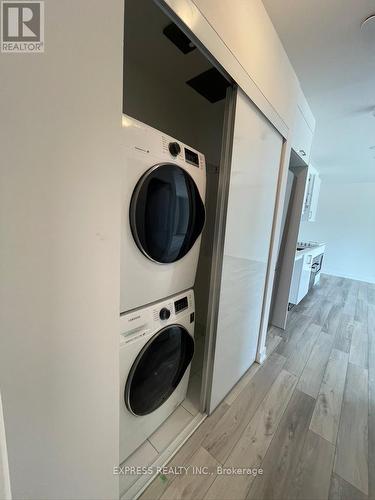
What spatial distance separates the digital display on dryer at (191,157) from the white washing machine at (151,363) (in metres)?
0.70

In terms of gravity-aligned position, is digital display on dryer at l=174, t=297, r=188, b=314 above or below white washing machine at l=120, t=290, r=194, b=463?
above

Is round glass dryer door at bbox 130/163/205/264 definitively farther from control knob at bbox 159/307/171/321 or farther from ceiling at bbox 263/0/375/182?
ceiling at bbox 263/0/375/182

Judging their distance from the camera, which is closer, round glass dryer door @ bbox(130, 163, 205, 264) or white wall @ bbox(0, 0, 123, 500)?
white wall @ bbox(0, 0, 123, 500)

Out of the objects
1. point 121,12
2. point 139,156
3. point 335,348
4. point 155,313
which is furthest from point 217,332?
point 335,348

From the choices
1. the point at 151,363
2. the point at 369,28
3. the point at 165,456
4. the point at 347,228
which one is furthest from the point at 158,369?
the point at 347,228

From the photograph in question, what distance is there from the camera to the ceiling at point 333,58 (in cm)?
99

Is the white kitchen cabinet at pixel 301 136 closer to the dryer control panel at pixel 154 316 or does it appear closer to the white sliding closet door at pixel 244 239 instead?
the white sliding closet door at pixel 244 239

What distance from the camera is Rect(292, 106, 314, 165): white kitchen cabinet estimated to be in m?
1.65

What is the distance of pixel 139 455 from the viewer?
42.7 inches

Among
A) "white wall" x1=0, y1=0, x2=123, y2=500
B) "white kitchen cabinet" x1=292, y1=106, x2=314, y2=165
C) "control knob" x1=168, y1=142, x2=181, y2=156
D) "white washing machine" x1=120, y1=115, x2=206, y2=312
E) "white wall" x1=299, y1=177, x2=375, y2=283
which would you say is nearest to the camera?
"white wall" x1=0, y1=0, x2=123, y2=500

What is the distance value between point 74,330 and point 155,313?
1.62 feet

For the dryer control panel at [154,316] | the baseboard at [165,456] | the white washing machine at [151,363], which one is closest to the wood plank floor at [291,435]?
the baseboard at [165,456]

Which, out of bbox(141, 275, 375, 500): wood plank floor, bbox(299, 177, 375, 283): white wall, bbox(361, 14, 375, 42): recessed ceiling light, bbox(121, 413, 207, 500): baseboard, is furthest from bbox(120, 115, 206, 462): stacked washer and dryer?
bbox(299, 177, 375, 283): white wall

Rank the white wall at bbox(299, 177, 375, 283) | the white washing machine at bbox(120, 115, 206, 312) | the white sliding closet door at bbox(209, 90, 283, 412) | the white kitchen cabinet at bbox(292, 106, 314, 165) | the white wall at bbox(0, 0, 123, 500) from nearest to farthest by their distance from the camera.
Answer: the white wall at bbox(0, 0, 123, 500) < the white washing machine at bbox(120, 115, 206, 312) < the white sliding closet door at bbox(209, 90, 283, 412) < the white kitchen cabinet at bbox(292, 106, 314, 165) < the white wall at bbox(299, 177, 375, 283)
